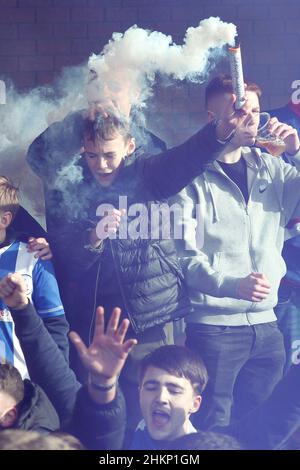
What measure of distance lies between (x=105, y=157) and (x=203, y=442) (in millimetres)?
1283

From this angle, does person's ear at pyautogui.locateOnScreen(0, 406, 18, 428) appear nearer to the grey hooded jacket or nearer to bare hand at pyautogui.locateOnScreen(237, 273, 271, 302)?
the grey hooded jacket

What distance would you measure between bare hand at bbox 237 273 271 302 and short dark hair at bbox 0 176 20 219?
1058mm

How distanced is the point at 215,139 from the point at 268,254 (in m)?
0.59

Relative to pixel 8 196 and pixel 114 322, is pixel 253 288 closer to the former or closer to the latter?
pixel 114 322

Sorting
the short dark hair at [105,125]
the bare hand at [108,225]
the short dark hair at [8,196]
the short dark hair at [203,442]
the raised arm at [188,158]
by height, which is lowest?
the short dark hair at [203,442]

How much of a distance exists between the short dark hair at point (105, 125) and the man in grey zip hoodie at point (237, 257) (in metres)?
0.38

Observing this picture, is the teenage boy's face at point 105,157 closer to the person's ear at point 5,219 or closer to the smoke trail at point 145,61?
the smoke trail at point 145,61

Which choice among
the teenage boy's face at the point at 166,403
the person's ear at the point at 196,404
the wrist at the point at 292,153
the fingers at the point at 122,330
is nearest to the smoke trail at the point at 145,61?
the wrist at the point at 292,153

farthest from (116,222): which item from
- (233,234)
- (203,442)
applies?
(203,442)

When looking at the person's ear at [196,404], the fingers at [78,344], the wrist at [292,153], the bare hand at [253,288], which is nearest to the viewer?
the fingers at [78,344]

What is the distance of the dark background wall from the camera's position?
3910mm

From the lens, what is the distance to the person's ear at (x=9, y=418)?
11.7ft

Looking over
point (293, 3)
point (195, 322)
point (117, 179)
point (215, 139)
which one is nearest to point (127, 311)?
point (195, 322)

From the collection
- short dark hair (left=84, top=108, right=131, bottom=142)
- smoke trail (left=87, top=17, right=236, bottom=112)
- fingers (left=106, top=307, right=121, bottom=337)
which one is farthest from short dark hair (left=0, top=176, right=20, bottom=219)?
fingers (left=106, top=307, right=121, bottom=337)
